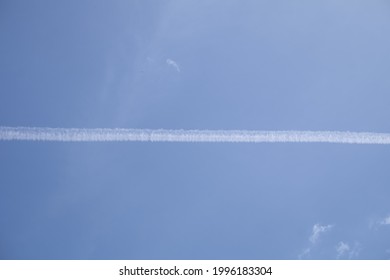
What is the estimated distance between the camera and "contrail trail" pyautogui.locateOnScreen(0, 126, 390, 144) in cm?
933

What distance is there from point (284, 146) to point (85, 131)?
15.5 feet

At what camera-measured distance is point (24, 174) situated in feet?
30.5

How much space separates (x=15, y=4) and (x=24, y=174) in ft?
13.3

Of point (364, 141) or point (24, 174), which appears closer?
point (24, 174)

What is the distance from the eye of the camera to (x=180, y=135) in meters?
9.62

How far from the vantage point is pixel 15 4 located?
9.70 metres

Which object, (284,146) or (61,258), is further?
(284,146)

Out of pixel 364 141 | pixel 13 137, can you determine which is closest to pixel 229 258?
pixel 364 141

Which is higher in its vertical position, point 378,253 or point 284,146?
point 284,146

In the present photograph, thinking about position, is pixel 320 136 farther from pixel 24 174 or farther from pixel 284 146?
pixel 24 174

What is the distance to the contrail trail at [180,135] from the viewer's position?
9.33 m
